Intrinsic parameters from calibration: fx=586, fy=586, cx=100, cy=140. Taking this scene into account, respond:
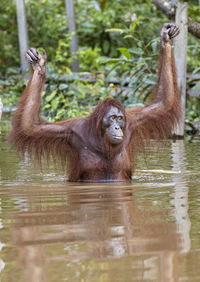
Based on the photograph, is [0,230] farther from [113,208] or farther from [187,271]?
[187,271]

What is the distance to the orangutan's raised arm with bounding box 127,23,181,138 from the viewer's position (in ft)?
18.6

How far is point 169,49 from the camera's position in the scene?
5766mm

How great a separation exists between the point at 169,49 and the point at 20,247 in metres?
3.61

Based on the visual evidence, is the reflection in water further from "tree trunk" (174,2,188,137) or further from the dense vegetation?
the dense vegetation

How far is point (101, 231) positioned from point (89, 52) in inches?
451

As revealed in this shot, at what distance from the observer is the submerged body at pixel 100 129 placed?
17.3 feet

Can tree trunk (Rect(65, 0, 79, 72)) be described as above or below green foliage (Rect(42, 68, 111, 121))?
above

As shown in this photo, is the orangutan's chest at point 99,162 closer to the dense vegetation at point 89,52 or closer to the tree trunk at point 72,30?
the dense vegetation at point 89,52

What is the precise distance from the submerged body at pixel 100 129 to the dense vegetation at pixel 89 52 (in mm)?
3920

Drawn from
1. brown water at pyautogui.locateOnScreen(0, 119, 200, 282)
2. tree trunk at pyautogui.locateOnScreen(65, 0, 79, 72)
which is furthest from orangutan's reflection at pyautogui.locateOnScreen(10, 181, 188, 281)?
tree trunk at pyautogui.locateOnScreen(65, 0, 79, 72)

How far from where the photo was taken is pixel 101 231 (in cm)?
288

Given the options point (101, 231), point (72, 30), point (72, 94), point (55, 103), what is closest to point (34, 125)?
point (101, 231)

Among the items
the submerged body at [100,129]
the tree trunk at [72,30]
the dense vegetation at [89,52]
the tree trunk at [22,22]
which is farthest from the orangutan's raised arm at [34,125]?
the tree trunk at [72,30]

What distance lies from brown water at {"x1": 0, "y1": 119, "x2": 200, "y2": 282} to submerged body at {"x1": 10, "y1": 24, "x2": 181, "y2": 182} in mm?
454
